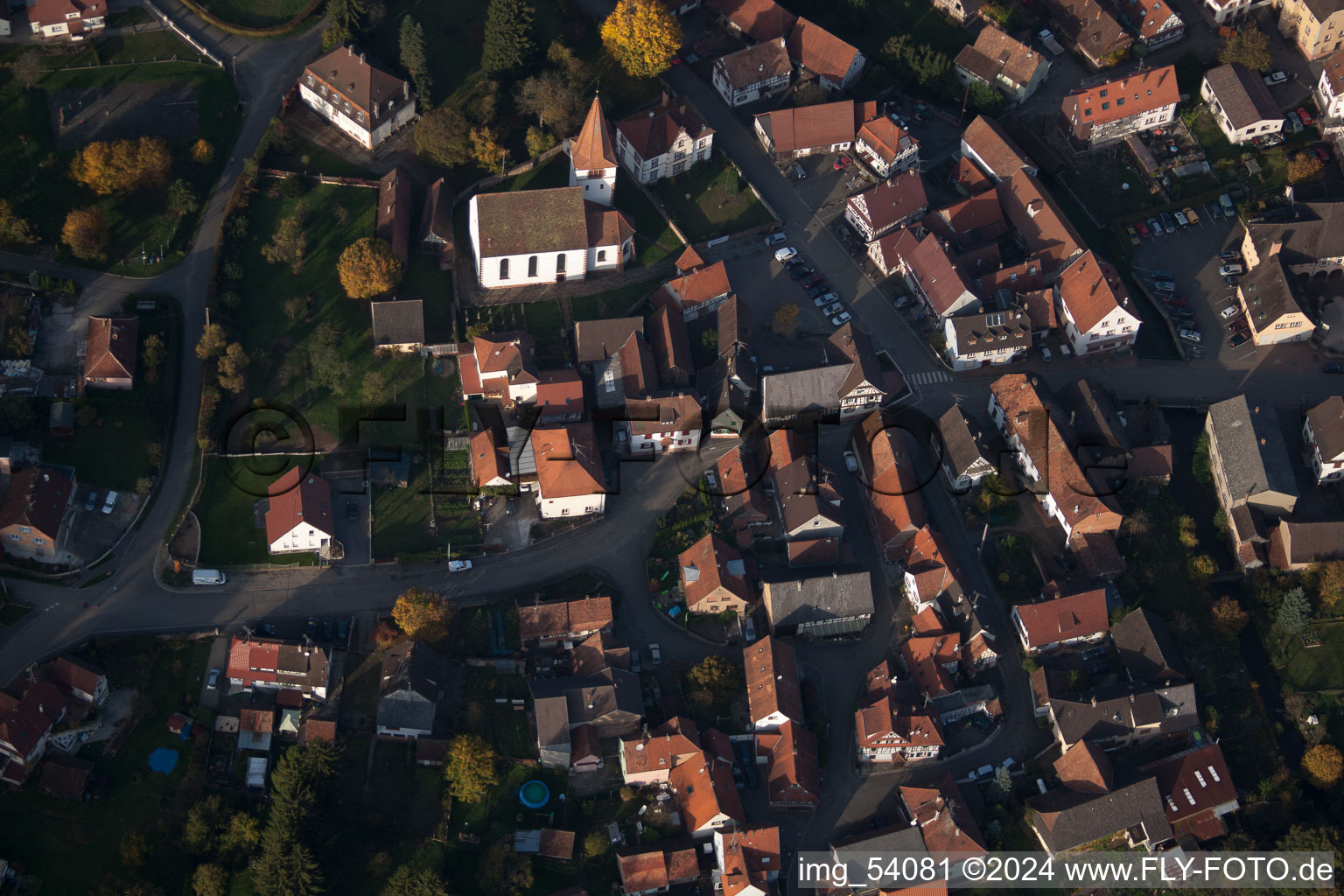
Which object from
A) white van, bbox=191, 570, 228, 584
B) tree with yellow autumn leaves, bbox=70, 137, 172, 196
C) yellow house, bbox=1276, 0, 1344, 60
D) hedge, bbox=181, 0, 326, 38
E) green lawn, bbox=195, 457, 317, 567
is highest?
yellow house, bbox=1276, 0, 1344, 60

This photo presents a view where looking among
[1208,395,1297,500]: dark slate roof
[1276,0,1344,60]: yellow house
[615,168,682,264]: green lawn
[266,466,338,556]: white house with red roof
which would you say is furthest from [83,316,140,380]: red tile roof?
[1276,0,1344,60]: yellow house

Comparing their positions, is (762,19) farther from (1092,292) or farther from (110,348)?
(110,348)

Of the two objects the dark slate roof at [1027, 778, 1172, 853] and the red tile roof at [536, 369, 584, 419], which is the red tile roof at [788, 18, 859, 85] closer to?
the red tile roof at [536, 369, 584, 419]

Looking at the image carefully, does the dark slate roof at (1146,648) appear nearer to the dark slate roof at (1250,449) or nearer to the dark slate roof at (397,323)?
the dark slate roof at (1250,449)

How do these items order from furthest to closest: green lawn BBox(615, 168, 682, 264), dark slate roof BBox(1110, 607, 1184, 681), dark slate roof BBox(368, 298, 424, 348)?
green lawn BBox(615, 168, 682, 264), dark slate roof BBox(368, 298, 424, 348), dark slate roof BBox(1110, 607, 1184, 681)

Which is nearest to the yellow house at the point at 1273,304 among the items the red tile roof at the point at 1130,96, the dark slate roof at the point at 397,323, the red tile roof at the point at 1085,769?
the red tile roof at the point at 1130,96

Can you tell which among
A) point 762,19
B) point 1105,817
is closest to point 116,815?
point 1105,817
